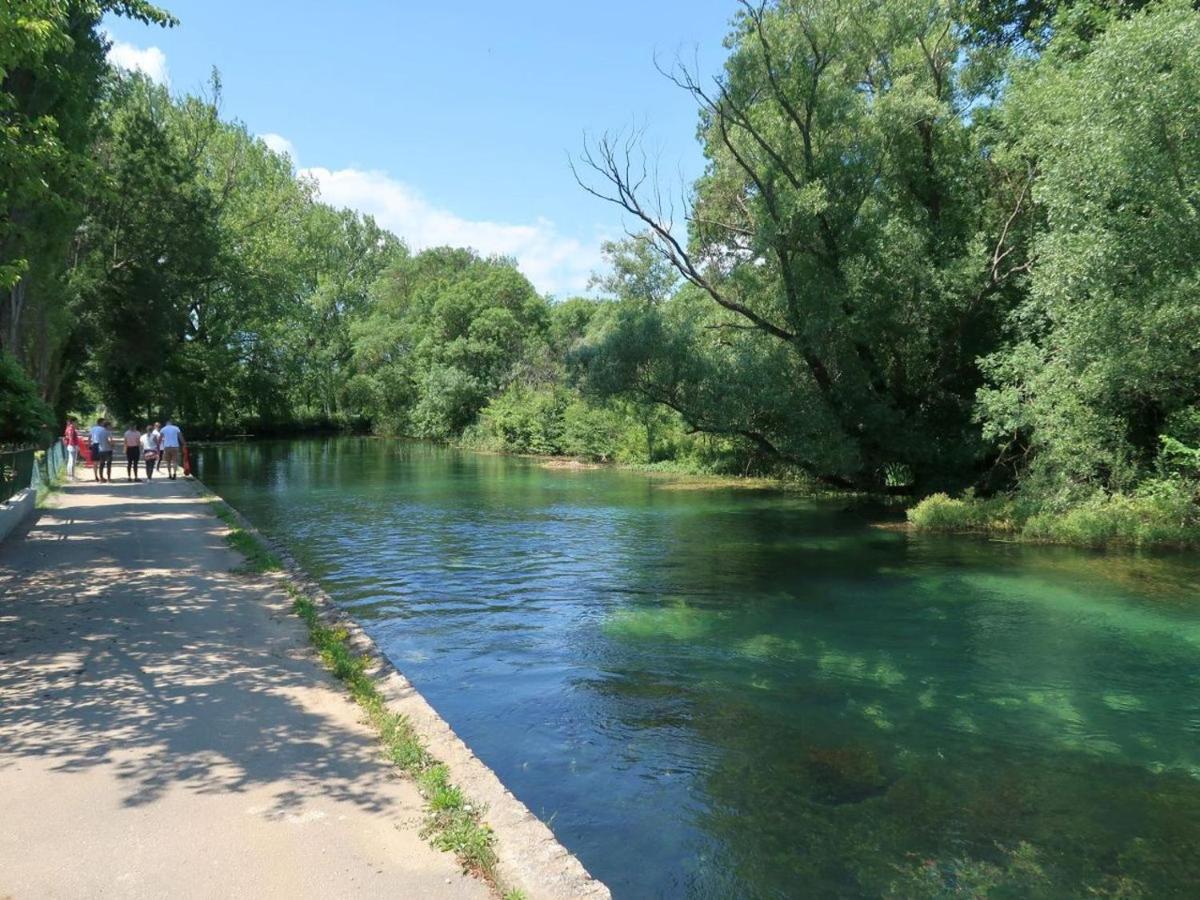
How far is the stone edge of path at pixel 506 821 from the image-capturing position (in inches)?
159

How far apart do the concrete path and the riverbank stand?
0.01 m

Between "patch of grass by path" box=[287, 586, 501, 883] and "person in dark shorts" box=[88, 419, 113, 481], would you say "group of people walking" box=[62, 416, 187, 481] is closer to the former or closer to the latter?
"person in dark shorts" box=[88, 419, 113, 481]

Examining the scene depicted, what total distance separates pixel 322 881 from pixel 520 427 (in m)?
49.2

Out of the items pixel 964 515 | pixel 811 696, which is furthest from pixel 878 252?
pixel 811 696

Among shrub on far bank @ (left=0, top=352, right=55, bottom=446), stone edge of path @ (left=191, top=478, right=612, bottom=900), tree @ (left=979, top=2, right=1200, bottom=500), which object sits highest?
tree @ (left=979, top=2, right=1200, bottom=500)

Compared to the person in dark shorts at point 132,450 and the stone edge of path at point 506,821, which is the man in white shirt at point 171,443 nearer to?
the person in dark shorts at point 132,450

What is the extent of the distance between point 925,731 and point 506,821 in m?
5.11

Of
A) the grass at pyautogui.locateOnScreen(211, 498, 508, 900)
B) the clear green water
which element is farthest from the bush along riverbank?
the grass at pyautogui.locateOnScreen(211, 498, 508, 900)

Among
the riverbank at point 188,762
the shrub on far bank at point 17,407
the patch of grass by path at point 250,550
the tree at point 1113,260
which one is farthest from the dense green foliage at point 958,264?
the riverbank at point 188,762

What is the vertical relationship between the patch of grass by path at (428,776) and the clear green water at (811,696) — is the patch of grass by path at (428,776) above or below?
above

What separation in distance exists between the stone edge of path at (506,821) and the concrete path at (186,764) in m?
0.27

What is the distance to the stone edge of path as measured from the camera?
159 inches

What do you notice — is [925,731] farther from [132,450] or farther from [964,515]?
[132,450]

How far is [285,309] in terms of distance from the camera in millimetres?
53125
